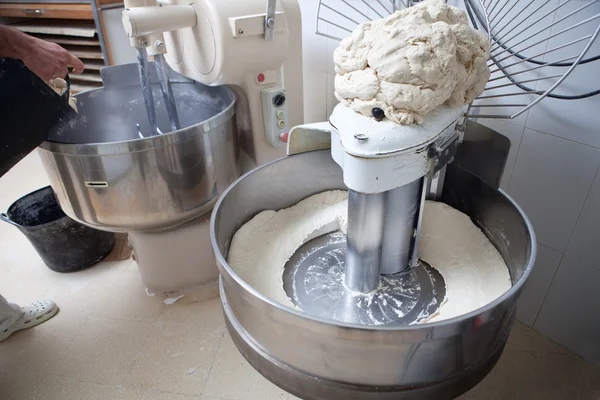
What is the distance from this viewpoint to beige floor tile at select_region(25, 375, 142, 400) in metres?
1.20

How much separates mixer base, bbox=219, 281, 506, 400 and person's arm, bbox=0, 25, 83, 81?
2.91 feet

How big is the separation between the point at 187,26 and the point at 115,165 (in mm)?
389

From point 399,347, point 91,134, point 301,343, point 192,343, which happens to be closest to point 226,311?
point 301,343

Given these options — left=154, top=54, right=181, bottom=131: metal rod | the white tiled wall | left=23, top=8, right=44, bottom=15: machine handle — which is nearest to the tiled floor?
the white tiled wall

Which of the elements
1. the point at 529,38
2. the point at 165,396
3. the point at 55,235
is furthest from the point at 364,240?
the point at 55,235

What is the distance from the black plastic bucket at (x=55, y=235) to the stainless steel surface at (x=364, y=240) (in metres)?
1.28

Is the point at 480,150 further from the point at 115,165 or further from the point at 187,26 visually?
the point at 115,165

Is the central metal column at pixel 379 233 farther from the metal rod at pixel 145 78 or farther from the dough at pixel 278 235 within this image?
the metal rod at pixel 145 78

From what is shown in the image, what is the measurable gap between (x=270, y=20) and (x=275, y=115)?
0.26 meters

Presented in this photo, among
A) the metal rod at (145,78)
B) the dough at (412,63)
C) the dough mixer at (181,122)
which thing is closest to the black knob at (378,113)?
the dough at (412,63)

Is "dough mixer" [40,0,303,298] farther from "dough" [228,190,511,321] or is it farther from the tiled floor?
"dough" [228,190,511,321]

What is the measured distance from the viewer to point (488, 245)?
0.77 metres

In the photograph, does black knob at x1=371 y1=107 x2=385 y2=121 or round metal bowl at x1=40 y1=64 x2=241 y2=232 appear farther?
round metal bowl at x1=40 y1=64 x2=241 y2=232

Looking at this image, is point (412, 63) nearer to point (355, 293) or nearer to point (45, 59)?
point (355, 293)
